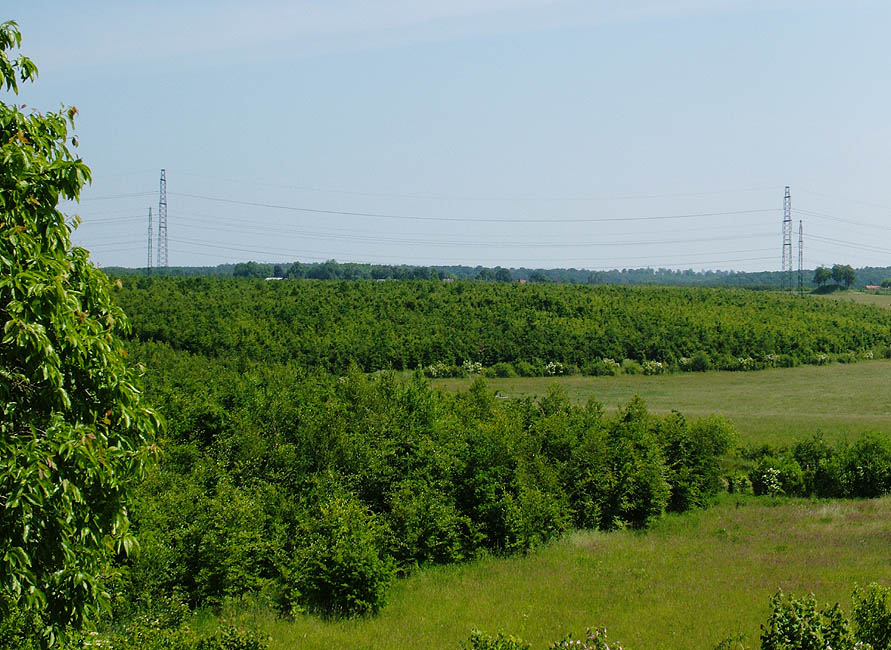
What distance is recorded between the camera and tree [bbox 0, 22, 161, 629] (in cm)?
854

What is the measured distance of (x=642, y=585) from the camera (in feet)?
71.3

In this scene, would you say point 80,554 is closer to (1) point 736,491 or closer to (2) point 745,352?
(1) point 736,491

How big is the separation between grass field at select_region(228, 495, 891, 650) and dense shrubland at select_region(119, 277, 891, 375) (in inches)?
1780

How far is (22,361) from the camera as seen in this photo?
9.05 metres

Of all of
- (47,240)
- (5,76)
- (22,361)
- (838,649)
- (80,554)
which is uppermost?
(5,76)

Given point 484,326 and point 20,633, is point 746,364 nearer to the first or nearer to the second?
point 484,326

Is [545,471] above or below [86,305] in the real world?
below

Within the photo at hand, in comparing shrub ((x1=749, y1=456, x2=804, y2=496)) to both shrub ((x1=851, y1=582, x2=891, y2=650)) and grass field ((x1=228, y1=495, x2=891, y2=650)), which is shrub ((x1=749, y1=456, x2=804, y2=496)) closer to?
grass field ((x1=228, y1=495, x2=891, y2=650))

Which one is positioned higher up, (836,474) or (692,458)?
(692,458)

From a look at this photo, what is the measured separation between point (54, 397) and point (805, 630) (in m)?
11.1

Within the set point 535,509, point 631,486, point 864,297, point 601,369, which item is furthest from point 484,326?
point 864,297

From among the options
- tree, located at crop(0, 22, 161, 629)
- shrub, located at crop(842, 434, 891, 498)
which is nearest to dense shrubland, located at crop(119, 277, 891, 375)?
shrub, located at crop(842, 434, 891, 498)

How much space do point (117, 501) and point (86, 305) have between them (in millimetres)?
2440

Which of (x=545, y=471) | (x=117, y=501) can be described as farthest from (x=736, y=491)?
(x=117, y=501)
